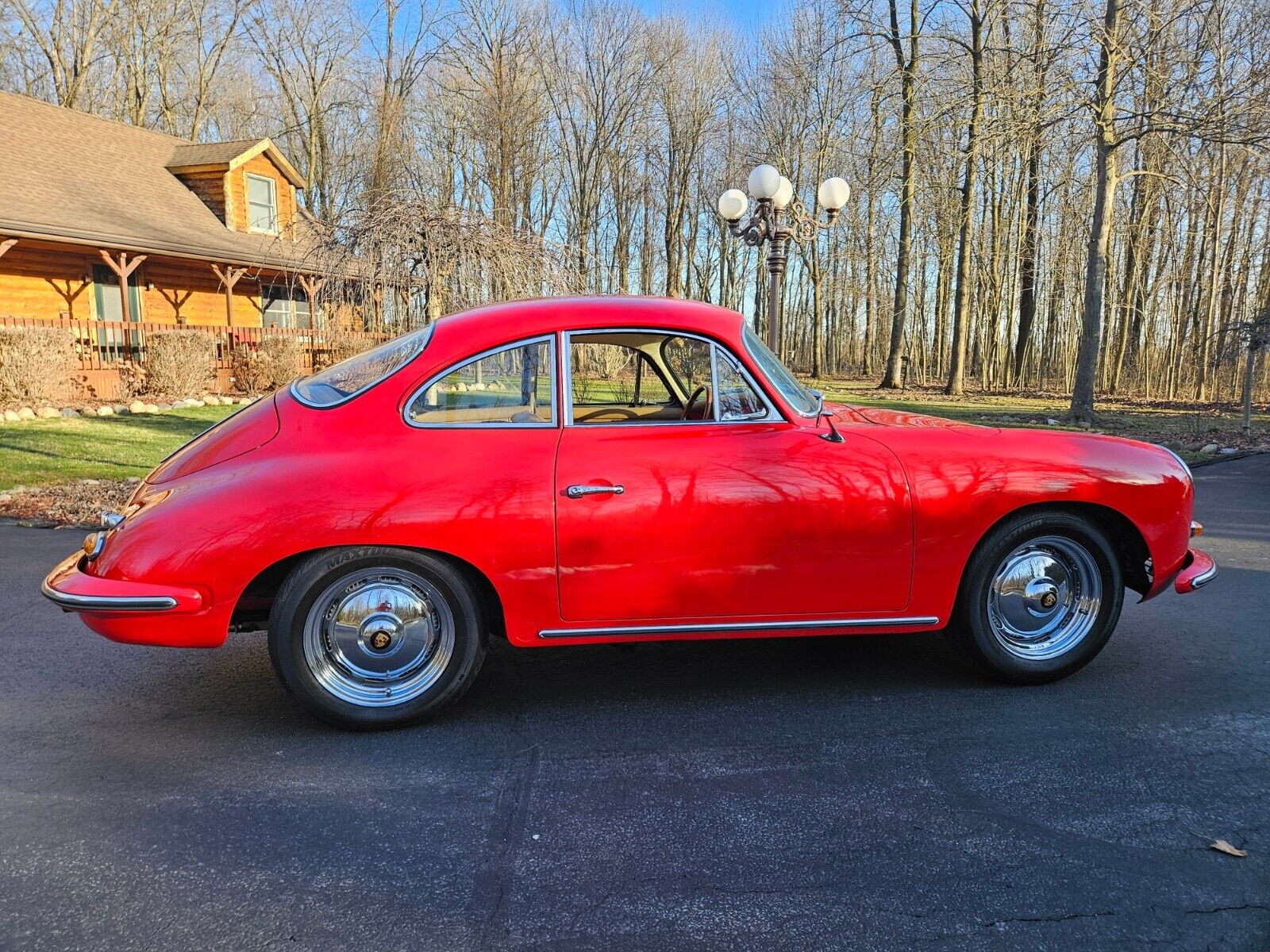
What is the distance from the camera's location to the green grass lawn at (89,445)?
29.7 ft

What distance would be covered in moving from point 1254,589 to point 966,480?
10.6 feet

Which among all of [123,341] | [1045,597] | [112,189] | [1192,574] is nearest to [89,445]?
[123,341]

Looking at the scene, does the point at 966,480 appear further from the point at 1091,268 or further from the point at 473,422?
the point at 1091,268

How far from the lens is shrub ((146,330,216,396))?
16500mm

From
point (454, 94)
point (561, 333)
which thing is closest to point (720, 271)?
point (454, 94)

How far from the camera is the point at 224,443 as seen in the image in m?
3.42

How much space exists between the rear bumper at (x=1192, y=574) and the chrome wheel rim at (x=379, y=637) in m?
3.27

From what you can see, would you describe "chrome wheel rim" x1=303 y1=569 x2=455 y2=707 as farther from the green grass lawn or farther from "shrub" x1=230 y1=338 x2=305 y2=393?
"shrub" x1=230 y1=338 x2=305 y2=393

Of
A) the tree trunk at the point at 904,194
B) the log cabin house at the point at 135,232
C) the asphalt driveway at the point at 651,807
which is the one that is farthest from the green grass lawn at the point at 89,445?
the tree trunk at the point at 904,194

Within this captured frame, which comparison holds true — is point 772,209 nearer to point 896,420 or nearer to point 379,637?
point 896,420

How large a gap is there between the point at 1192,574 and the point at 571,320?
3093mm

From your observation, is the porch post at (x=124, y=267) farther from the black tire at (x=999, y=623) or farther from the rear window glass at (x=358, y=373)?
the black tire at (x=999, y=623)

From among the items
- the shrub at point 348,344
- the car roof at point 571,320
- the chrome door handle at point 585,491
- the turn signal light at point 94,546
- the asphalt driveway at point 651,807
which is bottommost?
the asphalt driveway at point 651,807

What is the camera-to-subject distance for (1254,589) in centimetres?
539
